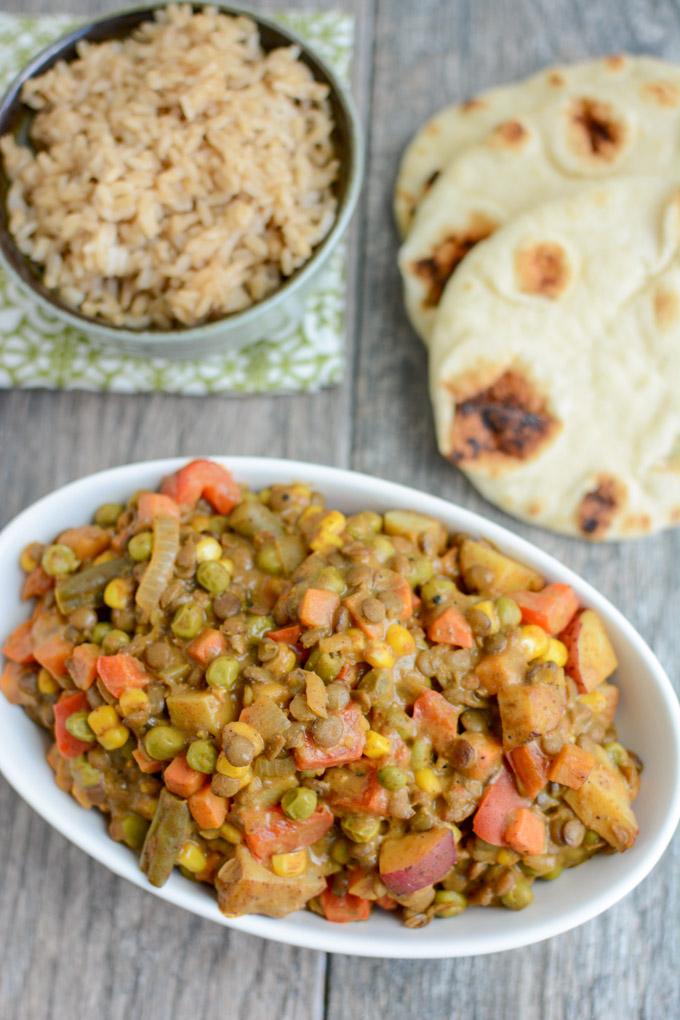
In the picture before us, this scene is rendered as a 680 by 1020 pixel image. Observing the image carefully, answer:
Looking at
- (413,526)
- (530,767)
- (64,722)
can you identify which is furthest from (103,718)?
(530,767)

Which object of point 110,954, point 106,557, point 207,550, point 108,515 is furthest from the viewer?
point 110,954

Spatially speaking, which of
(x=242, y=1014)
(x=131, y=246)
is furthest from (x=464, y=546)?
(x=242, y=1014)

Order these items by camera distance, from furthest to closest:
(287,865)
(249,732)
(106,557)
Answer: (106,557), (287,865), (249,732)

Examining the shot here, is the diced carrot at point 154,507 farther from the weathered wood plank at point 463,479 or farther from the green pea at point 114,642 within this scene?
the weathered wood plank at point 463,479

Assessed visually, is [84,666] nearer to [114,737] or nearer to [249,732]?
[114,737]

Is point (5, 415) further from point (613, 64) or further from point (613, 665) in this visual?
point (613, 64)

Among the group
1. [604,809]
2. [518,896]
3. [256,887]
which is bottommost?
[518,896]

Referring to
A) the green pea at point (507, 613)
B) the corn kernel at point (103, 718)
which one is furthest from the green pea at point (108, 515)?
the green pea at point (507, 613)
